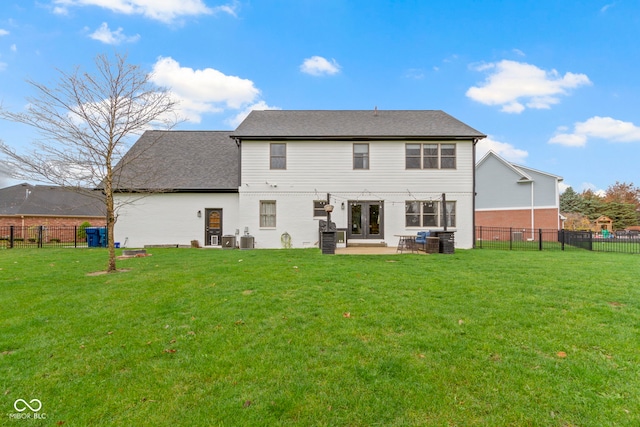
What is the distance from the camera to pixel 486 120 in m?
20.4

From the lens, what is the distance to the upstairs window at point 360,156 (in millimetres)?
14625

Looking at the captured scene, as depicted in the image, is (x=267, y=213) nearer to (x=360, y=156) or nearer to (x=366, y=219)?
(x=366, y=219)

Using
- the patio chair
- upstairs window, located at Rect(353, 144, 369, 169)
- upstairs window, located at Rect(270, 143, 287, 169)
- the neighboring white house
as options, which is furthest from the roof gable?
upstairs window, located at Rect(270, 143, 287, 169)

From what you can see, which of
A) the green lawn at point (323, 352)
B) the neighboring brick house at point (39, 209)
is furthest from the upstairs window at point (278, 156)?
the neighboring brick house at point (39, 209)

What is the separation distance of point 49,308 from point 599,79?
26.8m

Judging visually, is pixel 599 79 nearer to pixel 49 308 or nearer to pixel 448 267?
pixel 448 267

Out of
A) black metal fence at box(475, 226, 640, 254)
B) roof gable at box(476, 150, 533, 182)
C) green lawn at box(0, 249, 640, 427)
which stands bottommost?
green lawn at box(0, 249, 640, 427)

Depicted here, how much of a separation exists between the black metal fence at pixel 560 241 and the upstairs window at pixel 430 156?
4105 mm

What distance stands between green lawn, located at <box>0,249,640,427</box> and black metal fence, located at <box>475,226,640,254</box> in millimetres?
9625

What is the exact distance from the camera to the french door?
1445cm

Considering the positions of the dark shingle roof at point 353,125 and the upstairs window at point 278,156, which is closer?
the dark shingle roof at point 353,125

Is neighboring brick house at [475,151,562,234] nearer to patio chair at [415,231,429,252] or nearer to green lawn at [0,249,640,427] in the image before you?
patio chair at [415,231,429,252]

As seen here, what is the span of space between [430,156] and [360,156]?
346 centimetres

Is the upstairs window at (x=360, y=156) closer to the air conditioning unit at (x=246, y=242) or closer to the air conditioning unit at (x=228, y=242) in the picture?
the air conditioning unit at (x=246, y=242)
